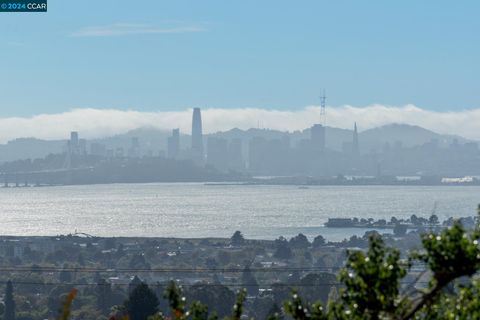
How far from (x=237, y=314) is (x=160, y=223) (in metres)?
47.0

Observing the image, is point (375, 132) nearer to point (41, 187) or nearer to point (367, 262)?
point (41, 187)

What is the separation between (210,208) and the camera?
61719mm

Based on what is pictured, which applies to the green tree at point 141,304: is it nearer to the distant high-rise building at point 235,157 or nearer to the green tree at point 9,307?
the green tree at point 9,307

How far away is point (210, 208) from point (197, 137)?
166 feet

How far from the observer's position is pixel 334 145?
133625mm

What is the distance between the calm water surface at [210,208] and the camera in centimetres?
4709

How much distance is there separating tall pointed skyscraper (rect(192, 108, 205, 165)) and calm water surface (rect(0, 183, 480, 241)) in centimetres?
1820

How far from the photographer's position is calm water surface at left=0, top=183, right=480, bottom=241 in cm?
4709

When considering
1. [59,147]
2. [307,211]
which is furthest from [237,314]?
[59,147]

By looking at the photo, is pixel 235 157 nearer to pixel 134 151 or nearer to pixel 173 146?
pixel 173 146

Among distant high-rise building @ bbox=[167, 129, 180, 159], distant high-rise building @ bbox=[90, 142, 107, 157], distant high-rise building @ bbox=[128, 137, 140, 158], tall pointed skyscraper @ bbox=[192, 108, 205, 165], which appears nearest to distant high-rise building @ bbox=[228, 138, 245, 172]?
tall pointed skyscraper @ bbox=[192, 108, 205, 165]

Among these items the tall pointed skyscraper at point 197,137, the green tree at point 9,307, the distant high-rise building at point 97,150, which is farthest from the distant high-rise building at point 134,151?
the green tree at point 9,307

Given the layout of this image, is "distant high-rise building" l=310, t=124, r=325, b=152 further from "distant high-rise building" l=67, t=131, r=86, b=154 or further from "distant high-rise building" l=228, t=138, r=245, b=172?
"distant high-rise building" l=67, t=131, r=86, b=154

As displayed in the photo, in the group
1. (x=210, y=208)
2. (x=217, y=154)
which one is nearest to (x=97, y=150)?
(x=217, y=154)
